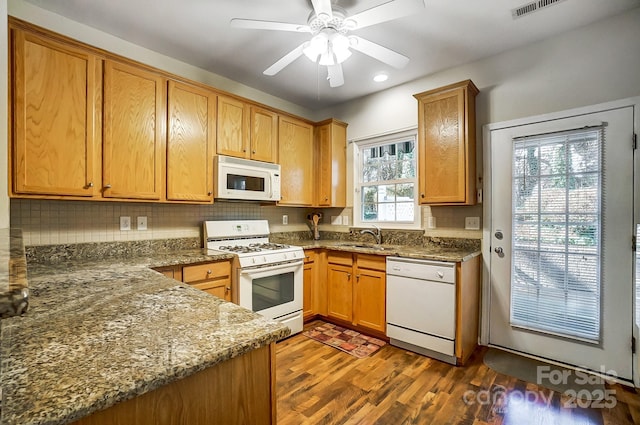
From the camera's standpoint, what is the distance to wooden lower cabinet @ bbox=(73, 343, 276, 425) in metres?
0.63

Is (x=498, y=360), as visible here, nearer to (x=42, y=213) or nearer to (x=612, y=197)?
(x=612, y=197)

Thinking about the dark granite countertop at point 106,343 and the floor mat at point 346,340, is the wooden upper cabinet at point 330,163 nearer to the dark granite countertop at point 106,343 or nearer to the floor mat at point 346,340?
the floor mat at point 346,340

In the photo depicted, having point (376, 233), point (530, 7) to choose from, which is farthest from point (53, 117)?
point (530, 7)


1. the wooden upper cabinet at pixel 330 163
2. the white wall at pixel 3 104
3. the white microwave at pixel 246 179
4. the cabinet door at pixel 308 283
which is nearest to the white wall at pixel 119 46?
the wooden upper cabinet at pixel 330 163

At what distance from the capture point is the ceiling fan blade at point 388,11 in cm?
153

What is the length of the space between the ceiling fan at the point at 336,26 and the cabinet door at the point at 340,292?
1966mm

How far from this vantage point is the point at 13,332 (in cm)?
80

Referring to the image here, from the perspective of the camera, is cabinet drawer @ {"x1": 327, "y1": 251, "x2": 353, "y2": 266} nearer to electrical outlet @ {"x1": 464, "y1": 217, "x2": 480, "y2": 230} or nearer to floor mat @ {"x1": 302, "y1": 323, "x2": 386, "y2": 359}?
floor mat @ {"x1": 302, "y1": 323, "x2": 386, "y2": 359}

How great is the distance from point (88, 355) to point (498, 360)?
282 cm

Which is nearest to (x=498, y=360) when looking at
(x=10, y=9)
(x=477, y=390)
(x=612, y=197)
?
(x=477, y=390)

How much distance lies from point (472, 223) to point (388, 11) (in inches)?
77.3

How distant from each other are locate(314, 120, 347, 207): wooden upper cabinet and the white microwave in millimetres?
673

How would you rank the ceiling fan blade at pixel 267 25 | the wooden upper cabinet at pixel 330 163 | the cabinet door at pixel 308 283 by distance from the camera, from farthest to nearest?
the wooden upper cabinet at pixel 330 163, the cabinet door at pixel 308 283, the ceiling fan blade at pixel 267 25

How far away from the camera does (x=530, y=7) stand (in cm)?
201
